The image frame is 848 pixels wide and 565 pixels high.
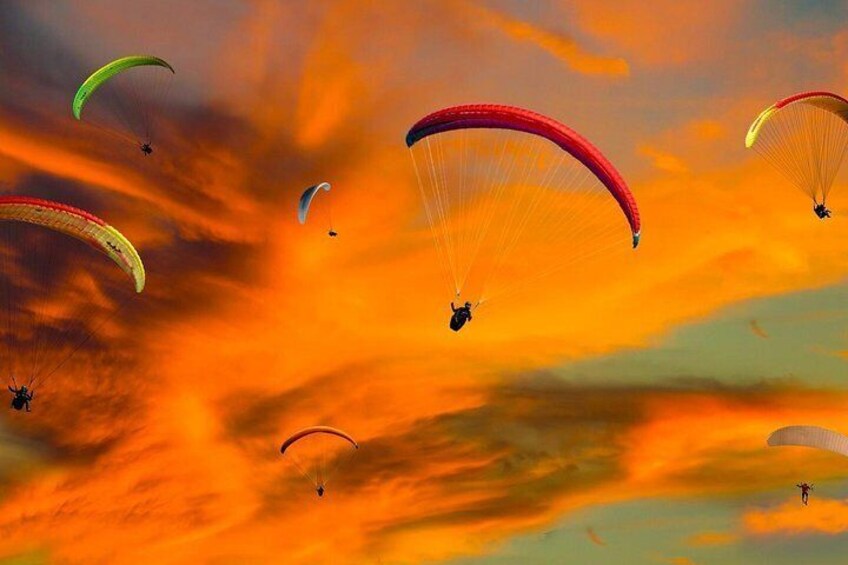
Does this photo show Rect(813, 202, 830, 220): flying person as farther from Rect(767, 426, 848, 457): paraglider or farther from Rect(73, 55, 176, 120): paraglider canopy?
Rect(73, 55, 176, 120): paraglider canopy

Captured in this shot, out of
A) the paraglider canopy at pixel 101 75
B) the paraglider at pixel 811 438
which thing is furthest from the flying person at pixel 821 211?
the paraglider canopy at pixel 101 75

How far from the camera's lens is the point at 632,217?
142ft

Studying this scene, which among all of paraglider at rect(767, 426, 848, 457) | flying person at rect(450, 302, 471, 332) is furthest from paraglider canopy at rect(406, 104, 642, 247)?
paraglider at rect(767, 426, 848, 457)

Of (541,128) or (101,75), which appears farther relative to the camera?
(101,75)

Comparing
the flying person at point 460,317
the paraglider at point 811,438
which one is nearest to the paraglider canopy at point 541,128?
the flying person at point 460,317

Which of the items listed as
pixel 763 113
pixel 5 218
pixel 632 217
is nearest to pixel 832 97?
pixel 763 113

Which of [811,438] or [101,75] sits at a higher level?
[101,75]

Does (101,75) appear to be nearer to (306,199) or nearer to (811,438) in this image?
(306,199)

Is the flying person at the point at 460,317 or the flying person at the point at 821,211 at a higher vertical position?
the flying person at the point at 821,211

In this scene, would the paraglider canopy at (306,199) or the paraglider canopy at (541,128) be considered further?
the paraglider canopy at (306,199)

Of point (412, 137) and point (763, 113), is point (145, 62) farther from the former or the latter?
point (763, 113)

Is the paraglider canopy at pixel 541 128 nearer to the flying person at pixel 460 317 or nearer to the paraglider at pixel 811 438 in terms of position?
the flying person at pixel 460 317

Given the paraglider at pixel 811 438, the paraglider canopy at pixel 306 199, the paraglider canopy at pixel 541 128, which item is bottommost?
the paraglider at pixel 811 438

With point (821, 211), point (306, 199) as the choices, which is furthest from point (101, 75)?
point (821, 211)
